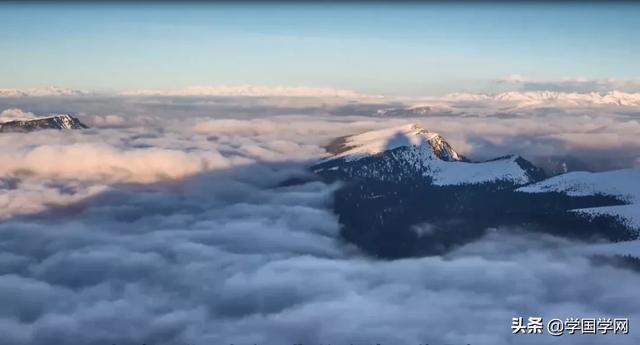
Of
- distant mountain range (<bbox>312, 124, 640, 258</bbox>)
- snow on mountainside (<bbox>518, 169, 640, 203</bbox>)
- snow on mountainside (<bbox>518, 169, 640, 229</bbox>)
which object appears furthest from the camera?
snow on mountainside (<bbox>518, 169, 640, 203</bbox>)

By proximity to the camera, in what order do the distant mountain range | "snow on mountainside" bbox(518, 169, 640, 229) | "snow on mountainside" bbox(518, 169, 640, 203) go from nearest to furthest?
the distant mountain range → "snow on mountainside" bbox(518, 169, 640, 229) → "snow on mountainside" bbox(518, 169, 640, 203)

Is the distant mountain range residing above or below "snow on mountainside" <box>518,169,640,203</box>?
below

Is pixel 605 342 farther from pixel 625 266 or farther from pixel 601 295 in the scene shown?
pixel 625 266

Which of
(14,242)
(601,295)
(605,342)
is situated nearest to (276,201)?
(14,242)

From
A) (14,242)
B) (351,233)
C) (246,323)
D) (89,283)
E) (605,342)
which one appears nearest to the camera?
(605,342)

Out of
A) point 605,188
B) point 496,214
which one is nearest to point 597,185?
point 605,188

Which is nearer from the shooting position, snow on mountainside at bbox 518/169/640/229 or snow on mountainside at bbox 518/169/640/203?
snow on mountainside at bbox 518/169/640/229

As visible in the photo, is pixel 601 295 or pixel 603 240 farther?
pixel 603 240

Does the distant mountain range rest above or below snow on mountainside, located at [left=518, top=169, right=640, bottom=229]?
below

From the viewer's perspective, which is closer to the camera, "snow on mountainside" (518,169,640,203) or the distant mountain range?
the distant mountain range

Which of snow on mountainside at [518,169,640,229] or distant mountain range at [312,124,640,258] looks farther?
snow on mountainside at [518,169,640,229]
